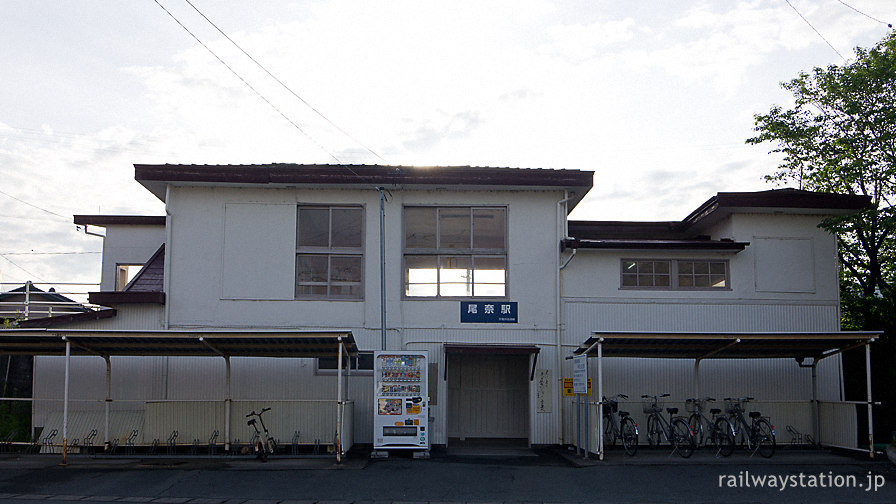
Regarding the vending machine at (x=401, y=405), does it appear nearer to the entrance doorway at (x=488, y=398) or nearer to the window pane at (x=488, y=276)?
the entrance doorway at (x=488, y=398)

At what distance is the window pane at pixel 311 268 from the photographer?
16.8m

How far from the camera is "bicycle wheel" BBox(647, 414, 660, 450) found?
620 inches

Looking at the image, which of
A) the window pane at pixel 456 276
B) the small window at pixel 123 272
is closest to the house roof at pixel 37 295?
the small window at pixel 123 272

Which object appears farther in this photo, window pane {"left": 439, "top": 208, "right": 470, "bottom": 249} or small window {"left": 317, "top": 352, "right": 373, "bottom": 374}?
window pane {"left": 439, "top": 208, "right": 470, "bottom": 249}

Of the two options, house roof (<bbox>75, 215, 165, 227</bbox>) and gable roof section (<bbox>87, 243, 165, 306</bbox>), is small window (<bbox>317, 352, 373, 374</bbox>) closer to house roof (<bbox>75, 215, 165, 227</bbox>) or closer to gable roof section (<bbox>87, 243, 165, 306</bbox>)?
gable roof section (<bbox>87, 243, 165, 306</bbox>)

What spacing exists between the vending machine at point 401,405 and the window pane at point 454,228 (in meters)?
3.31

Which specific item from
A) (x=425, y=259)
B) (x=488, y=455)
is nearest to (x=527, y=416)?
(x=488, y=455)

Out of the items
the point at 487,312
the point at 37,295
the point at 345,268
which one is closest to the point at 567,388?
the point at 487,312

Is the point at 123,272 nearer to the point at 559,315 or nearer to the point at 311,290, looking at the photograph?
the point at 311,290

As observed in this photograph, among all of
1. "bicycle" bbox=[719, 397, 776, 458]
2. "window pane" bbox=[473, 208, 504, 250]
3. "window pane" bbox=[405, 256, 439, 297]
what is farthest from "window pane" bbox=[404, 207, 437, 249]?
"bicycle" bbox=[719, 397, 776, 458]

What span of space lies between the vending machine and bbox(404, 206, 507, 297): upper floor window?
2489 mm

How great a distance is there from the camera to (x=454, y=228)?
56.2ft

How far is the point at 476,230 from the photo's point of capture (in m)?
17.1

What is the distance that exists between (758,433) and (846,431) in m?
2.08
